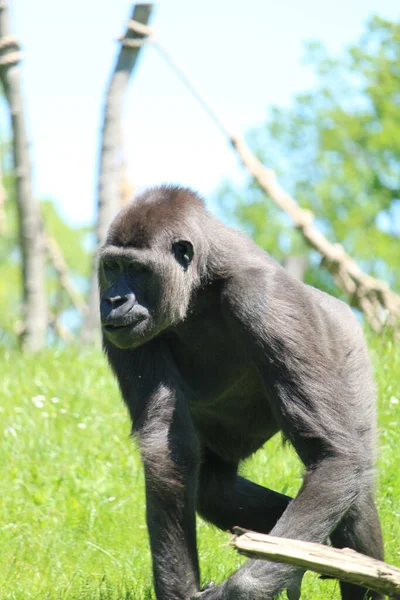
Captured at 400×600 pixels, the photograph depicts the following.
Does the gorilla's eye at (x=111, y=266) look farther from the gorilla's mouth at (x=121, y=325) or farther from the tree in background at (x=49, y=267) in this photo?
the tree in background at (x=49, y=267)

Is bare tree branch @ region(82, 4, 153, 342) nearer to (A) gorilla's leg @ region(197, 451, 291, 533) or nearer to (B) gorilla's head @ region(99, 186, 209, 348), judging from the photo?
(A) gorilla's leg @ region(197, 451, 291, 533)

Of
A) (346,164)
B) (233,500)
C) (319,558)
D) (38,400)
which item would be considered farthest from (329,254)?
(346,164)

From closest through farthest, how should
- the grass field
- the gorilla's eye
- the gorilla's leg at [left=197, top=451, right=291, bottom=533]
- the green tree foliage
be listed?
the gorilla's eye
the gorilla's leg at [left=197, top=451, right=291, bottom=533]
the grass field
the green tree foliage

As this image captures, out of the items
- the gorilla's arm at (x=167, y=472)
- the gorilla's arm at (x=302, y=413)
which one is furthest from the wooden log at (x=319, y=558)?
the gorilla's arm at (x=167, y=472)

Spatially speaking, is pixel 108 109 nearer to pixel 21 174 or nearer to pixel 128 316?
pixel 21 174

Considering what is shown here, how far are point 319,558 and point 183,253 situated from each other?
1860 millimetres

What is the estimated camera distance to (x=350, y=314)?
201 inches

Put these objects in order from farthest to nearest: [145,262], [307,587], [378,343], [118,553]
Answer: [378,343] < [118,553] < [307,587] < [145,262]

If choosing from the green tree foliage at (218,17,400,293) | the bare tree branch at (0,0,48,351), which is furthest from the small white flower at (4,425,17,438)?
the green tree foliage at (218,17,400,293)

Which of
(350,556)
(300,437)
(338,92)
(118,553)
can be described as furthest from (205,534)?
(338,92)

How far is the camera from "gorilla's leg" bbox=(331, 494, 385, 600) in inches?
177

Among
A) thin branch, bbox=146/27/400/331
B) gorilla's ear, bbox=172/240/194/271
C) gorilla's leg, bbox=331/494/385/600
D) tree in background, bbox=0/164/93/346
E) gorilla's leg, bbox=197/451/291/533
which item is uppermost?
gorilla's ear, bbox=172/240/194/271

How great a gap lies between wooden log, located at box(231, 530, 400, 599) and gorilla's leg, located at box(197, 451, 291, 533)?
156 centimetres

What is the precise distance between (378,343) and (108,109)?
193 inches
